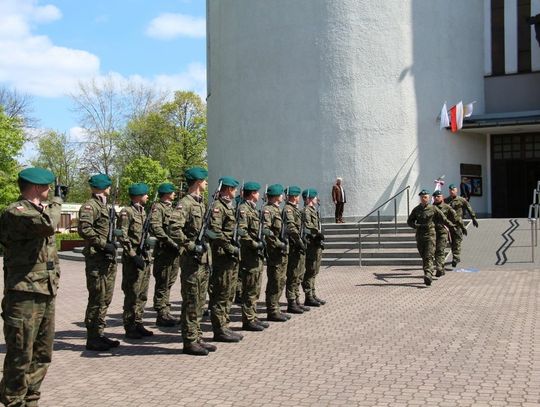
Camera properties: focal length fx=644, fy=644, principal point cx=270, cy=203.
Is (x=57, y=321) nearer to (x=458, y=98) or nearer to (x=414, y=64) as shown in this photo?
(x=414, y=64)

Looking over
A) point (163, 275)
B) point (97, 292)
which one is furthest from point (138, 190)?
point (97, 292)

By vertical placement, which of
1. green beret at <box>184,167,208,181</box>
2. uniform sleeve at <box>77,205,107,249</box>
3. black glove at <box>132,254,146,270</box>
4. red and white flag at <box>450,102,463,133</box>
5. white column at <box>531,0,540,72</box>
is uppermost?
white column at <box>531,0,540,72</box>

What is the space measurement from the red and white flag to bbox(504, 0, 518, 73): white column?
3433mm

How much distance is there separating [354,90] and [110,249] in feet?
56.6

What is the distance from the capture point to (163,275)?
9992 mm

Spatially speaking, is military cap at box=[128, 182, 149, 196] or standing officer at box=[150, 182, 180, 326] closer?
military cap at box=[128, 182, 149, 196]

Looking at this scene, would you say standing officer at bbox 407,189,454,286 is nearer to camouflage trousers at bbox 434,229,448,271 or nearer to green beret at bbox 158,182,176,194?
camouflage trousers at bbox 434,229,448,271

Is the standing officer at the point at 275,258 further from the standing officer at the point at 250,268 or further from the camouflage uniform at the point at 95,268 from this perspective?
the camouflage uniform at the point at 95,268

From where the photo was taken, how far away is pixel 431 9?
24797 mm

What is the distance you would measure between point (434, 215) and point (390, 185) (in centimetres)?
1005

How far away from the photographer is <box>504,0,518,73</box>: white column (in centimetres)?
2590

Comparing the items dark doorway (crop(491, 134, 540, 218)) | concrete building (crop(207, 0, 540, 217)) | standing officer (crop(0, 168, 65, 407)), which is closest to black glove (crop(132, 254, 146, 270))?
standing officer (crop(0, 168, 65, 407))

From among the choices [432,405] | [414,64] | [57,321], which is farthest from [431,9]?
[432,405]

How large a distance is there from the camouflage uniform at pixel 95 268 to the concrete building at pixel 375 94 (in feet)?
55.0
